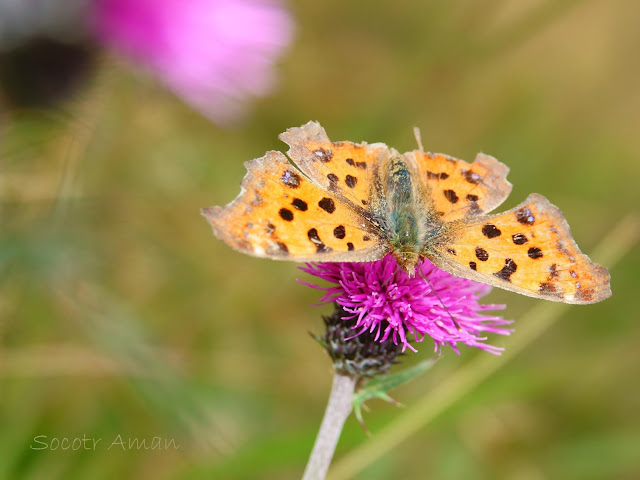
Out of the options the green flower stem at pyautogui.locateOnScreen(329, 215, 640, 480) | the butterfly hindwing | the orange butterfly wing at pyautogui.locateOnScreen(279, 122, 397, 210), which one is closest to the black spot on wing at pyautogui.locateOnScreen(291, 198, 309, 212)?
the butterfly hindwing

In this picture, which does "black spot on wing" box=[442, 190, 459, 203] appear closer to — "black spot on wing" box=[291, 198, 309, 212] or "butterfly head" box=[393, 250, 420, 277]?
"butterfly head" box=[393, 250, 420, 277]

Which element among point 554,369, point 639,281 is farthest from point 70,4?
point 639,281

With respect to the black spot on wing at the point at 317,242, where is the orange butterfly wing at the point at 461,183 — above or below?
above

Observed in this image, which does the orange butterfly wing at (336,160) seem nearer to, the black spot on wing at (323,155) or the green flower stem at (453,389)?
the black spot on wing at (323,155)

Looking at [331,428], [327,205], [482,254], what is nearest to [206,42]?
[327,205]

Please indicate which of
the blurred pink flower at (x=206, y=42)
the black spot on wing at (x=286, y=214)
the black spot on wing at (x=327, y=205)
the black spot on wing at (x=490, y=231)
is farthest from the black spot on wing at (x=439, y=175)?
the blurred pink flower at (x=206, y=42)

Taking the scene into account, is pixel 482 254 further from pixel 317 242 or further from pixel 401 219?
pixel 317 242
